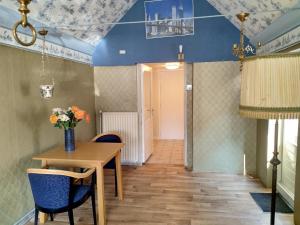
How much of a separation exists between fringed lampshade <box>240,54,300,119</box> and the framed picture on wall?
2.80 meters

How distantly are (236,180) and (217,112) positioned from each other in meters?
1.11

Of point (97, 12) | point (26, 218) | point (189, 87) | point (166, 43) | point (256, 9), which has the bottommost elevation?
point (26, 218)

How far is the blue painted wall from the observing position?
389 cm

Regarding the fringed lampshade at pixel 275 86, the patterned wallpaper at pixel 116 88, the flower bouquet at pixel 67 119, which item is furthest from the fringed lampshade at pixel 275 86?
the patterned wallpaper at pixel 116 88

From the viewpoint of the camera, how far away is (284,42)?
2.75m

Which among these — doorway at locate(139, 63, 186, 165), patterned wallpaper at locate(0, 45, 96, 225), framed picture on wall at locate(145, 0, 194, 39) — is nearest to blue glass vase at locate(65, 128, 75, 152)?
patterned wallpaper at locate(0, 45, 96, 225)

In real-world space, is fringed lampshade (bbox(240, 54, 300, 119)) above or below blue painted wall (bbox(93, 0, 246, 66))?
below

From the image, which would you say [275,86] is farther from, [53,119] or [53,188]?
[53,119]

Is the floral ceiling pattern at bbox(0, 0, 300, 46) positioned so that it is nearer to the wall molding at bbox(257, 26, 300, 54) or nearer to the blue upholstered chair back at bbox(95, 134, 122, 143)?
the wall molding at bbox(257, 26, 300, 54)

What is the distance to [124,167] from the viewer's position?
14.2ft

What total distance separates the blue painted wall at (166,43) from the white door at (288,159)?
1.50 m

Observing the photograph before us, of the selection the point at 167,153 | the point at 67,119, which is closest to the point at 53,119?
the point at 67,119

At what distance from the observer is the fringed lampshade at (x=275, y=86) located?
1185 mm

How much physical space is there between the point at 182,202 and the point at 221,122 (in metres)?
1.55
